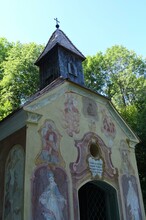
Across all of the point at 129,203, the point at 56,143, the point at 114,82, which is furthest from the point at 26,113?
the point at 114,82

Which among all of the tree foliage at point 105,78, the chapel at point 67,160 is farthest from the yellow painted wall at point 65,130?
the tree foliage at point 105,78

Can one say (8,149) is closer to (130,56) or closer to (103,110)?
(103,110)

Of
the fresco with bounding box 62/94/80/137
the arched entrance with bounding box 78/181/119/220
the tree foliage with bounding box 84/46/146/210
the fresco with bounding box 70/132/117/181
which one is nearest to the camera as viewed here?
the fresco with bounding box 70/132/117/181

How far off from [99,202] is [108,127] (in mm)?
3429

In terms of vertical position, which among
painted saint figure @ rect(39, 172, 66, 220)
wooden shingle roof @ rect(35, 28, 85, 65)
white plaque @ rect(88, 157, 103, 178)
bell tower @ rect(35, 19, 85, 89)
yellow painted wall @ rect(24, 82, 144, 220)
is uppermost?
wooden shingle roof @ rect(35, 28, 85, 65)

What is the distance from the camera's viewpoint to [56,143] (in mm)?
9555

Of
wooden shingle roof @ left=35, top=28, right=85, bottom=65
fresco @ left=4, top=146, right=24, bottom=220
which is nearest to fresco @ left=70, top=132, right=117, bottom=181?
fresco @ left=4, top=146, right=24, bottom=220

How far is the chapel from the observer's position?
8.43 metres

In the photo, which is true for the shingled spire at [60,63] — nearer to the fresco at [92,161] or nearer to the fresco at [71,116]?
the fresco at [71,116]

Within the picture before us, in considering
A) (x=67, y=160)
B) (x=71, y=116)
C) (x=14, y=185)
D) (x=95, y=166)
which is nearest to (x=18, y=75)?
(x=71, y=116)

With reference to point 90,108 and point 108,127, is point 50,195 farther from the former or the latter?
point 108,127

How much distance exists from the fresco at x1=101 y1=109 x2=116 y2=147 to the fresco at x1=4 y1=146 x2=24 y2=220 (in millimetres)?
4482

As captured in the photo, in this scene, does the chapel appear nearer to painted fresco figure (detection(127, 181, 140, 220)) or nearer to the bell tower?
painted fresco figure (detection(127, 181, 140, 220))

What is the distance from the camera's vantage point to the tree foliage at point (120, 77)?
23.8 metres
